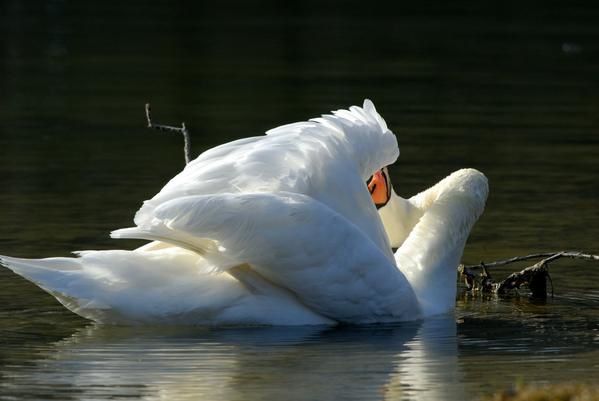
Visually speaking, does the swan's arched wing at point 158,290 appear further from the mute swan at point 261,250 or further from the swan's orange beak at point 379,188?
the swan's orange beak at point 379,188

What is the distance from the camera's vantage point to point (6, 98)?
23609 mm

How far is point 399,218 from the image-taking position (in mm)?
11961

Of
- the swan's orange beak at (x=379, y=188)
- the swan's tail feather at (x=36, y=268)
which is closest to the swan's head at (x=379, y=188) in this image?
the swan's orange beak at (x=379, y=188)

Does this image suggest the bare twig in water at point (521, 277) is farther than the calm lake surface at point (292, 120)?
Yes

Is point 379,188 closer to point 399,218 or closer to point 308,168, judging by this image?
point 399,218

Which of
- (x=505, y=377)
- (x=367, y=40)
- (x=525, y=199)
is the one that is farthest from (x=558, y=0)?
(x=505, y=377)

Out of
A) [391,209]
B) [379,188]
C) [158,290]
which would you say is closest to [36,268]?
[158,290]

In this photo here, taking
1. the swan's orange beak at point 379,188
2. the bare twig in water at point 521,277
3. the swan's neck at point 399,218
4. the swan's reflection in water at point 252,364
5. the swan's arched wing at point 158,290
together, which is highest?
the swan's orange beak at point 379,188

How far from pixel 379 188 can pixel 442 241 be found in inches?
27.5

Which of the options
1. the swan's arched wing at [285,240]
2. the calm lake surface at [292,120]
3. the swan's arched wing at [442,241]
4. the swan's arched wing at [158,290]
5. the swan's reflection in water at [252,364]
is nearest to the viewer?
the swan's reflection in water at [252,364]

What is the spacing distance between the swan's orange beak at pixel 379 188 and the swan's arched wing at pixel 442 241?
11.9 inches

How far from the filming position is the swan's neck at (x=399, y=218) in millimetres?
11891

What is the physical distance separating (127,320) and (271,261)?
946 millimetres

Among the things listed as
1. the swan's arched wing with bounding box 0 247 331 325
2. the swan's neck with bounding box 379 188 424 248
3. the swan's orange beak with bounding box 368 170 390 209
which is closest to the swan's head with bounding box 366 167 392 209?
the swan's orange beak with bounding box 368 170 390 209
